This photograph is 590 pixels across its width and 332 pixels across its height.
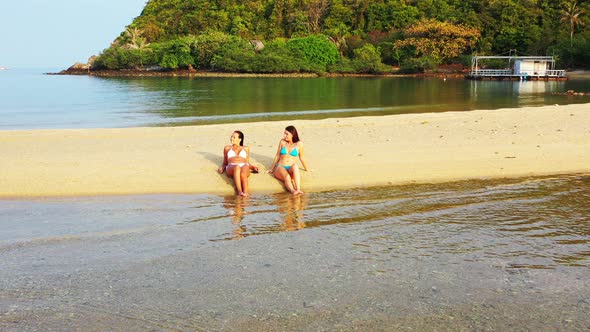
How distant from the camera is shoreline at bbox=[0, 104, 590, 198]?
1013 centimetres

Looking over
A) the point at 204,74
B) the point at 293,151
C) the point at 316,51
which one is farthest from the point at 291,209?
the point at 204,74

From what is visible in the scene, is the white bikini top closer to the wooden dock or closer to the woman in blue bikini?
the woman in blue bikini

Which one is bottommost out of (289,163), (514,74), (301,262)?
(301,262)

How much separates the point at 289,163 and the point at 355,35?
10487 cm

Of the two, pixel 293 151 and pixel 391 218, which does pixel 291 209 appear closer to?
pixel 391 218

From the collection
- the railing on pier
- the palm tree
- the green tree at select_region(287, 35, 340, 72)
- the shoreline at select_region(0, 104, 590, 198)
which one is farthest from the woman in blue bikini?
the palm tree

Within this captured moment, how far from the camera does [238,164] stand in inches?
385

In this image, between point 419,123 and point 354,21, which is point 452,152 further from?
point 354,21

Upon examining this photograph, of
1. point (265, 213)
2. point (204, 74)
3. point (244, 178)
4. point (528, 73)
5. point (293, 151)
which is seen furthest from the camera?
point (204, 74)

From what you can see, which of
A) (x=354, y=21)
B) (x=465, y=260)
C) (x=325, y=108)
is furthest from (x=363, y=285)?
(x=354, y=21)

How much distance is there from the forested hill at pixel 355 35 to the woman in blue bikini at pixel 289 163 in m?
82.6

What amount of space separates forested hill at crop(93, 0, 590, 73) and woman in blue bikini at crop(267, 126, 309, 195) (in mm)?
82633

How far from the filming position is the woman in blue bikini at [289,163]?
9578 millimetres

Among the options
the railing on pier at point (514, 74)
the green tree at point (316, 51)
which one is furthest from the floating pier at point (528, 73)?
the green tree at point (316, 51)
